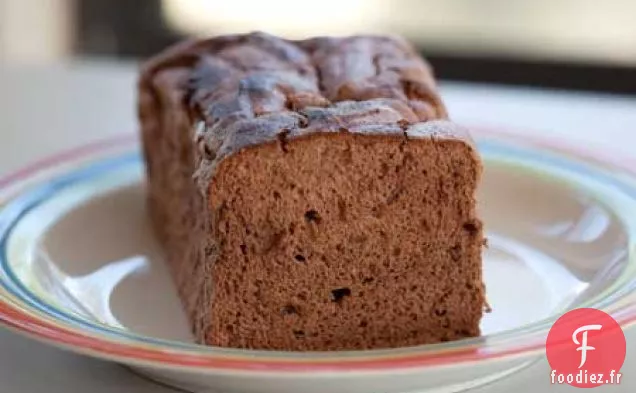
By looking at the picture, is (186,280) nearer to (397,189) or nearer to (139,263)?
(139,263)

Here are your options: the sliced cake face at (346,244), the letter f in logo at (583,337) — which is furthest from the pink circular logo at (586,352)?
the sliced cake face at (346,244)

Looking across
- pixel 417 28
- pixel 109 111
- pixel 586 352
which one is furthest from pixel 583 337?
pixel 417 28

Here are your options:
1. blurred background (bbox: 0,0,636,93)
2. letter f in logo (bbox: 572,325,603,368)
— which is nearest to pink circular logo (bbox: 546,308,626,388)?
letter f in logo (bbox: 572,325,603,368)

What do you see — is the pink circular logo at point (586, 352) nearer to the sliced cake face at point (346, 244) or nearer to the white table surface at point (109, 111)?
the sliced cake face at point (346, 244)

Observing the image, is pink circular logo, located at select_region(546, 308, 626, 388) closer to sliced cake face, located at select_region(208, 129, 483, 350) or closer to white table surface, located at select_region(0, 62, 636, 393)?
Answer: sliced cake face, located at select_region(208, 129, 483, 350)

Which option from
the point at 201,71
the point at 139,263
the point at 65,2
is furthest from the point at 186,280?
the point at 65,2
